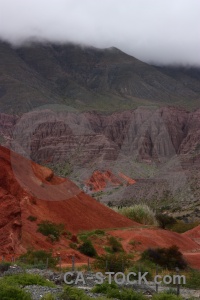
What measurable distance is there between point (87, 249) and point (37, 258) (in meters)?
7.37

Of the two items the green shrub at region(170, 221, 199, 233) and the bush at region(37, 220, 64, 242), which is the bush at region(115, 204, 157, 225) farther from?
the bush at region(37, 220, 64, 242)

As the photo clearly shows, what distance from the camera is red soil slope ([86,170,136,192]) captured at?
11131 centimetres

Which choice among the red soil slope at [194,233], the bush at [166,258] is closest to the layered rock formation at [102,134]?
the red soil slope at [194,233]

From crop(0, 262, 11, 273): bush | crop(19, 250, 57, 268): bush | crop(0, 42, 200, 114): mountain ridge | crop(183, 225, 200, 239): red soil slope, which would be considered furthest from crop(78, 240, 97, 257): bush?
crop(0, 42, 200, 114): mountain ridge

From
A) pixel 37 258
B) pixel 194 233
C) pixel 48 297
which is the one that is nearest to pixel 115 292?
pixel 48 297

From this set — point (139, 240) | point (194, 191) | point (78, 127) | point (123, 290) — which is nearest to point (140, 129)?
point (78, 127)

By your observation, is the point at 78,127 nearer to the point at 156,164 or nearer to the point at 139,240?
the point at 156,164

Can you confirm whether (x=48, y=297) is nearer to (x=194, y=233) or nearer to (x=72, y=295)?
(x=72, y=295)

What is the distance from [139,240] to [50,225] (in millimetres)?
7816

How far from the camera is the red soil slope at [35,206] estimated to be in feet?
101

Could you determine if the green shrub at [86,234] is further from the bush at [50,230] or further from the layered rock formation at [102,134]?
the layered rock formation at [102,134]

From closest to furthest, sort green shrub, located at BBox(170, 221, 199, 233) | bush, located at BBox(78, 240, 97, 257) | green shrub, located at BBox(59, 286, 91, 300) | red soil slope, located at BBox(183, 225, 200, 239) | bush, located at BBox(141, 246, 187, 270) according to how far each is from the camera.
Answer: green shrub, located at BBox(59, 286, 91, 300), bush, located at BBox(141, 246, 187, 270), bush, located at BBox(78, 240, 97, 257), red soil slope, located at BBox(183, 225, 200, 239), green shrub, located at BBox(170, 221, 199, 233)

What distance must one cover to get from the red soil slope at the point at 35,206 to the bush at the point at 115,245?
3.97 meters

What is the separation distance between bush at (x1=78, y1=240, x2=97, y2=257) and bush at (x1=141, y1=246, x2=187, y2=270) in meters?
4.02
